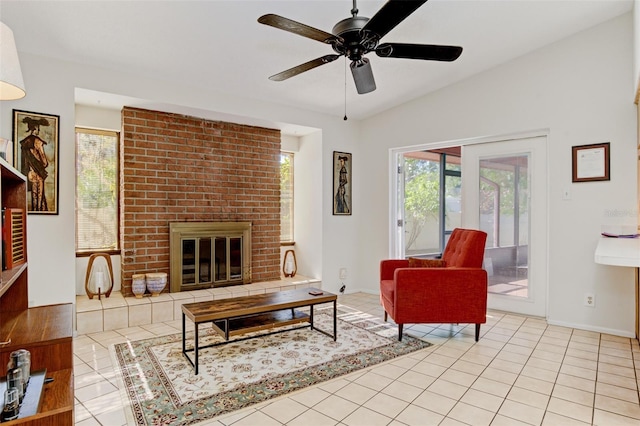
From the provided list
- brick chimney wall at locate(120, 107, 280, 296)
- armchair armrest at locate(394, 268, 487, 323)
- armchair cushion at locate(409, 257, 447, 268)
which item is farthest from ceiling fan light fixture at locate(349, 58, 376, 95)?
brick chimney wall at locate(120, 107, 280, 296)

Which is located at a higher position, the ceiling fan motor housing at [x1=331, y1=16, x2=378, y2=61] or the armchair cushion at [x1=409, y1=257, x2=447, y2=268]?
the ceiling fan motor housing at [x1=331, y1=16, x2=378, y2=61]

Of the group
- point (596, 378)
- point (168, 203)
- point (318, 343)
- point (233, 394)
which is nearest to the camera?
point (233, 394)

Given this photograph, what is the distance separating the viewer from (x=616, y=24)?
10.8 feet

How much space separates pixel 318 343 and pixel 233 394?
1.01m

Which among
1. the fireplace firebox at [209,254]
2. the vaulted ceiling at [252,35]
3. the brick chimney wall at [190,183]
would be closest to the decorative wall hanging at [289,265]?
the brick chimney wall at [190,183]

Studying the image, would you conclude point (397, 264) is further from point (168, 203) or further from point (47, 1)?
point (47, 1)

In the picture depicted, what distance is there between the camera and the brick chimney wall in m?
3.93

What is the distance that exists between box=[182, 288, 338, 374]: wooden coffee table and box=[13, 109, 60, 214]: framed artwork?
163 centimetres

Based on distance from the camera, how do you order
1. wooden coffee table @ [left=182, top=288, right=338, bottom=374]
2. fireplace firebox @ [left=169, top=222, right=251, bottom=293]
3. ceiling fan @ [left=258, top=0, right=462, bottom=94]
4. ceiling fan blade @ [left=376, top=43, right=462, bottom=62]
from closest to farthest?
ceiling fan @ [left=258, top=0, right=462, bottom=94]
ceiling fan blade @ [left=376, top=43, right=462, bottom=62]
wooden coffee table @ [left=182, top=288, right=338, bottom=374]
fireplace firebox @ [left=169, top=222, right=251, bottom=293]

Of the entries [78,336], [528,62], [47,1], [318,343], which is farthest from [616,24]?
[78,336]

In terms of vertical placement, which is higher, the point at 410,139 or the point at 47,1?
the point at 47,1

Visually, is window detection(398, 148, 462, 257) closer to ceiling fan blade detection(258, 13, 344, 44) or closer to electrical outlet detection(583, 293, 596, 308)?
electrical outlet detection(583, 293, 596, 308)

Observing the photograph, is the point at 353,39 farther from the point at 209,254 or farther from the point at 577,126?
the point at 209,254

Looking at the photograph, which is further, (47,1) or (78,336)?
Answer: (78,336)
